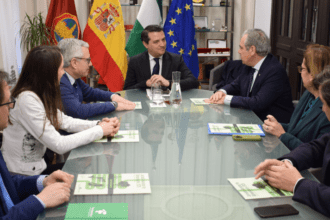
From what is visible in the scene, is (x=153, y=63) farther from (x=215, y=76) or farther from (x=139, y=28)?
(x=139, y=28)

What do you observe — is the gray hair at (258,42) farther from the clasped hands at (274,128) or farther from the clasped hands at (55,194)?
the clasped hands at (55,194)

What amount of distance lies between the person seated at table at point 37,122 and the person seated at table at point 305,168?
859 millimetres

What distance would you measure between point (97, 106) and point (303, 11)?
2814 mm

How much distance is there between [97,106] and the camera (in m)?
2.34

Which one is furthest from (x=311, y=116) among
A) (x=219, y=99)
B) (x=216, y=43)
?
(x=216, y=43)

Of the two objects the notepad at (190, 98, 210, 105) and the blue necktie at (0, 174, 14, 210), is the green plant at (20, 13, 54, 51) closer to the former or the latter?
the notepad at (190, 98, 210, 105)

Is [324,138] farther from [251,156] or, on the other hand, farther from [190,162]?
[190,162]

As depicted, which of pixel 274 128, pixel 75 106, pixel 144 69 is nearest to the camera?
pixel 274 128

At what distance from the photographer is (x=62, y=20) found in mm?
4504

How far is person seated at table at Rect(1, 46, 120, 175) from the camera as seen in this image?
1.67 meters

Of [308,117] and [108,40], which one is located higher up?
[108,40]

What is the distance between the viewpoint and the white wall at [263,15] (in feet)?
16.2

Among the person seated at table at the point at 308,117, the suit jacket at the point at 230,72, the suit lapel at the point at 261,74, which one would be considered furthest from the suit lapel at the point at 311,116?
the suit jacket at the point at 230,72

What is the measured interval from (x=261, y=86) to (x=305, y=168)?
4.62 ft
